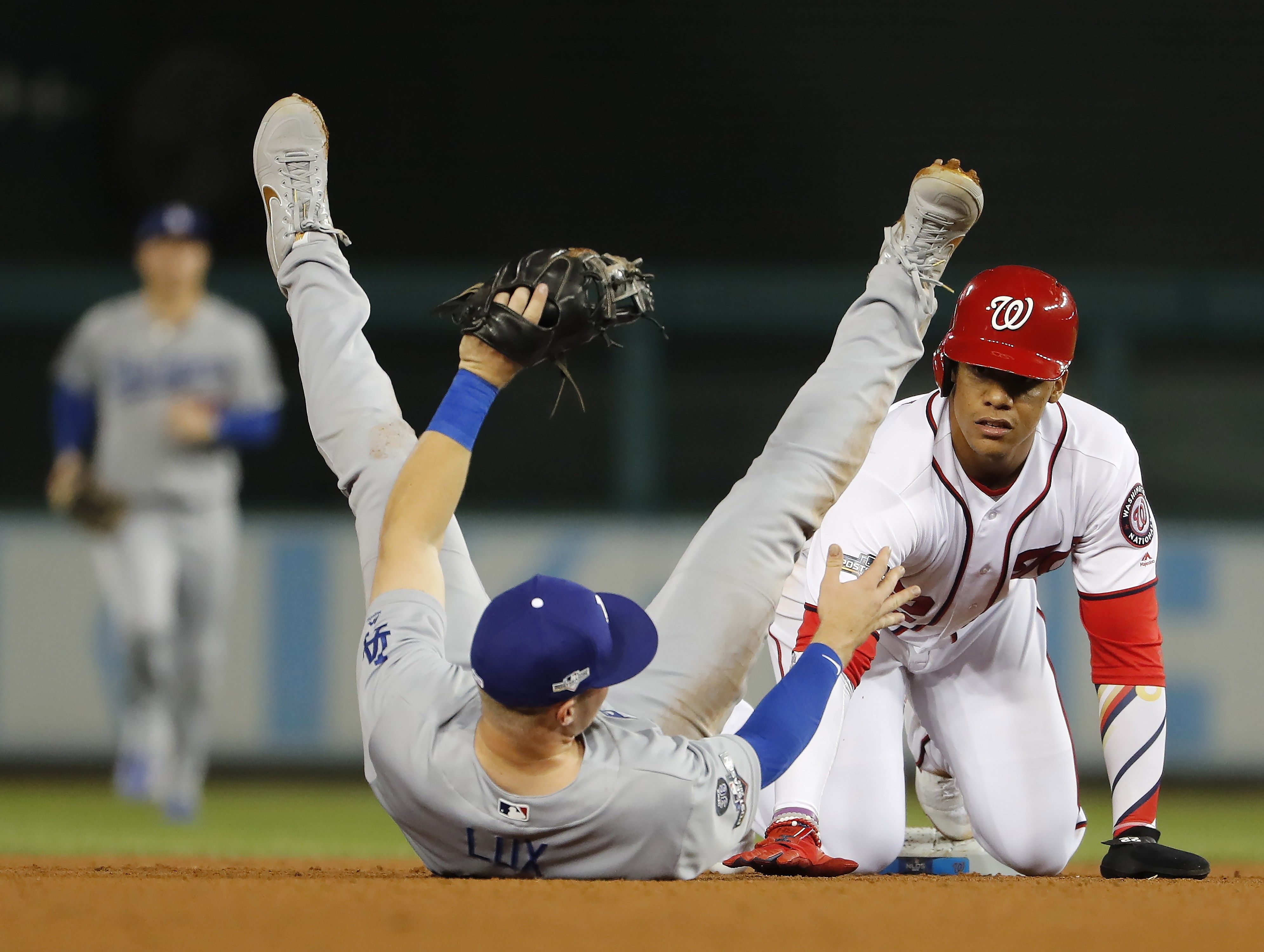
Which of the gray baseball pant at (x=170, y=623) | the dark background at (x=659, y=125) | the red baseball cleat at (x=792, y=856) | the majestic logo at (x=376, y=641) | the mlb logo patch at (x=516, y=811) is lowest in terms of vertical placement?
the gray baseball pant at (x=170, y=623)

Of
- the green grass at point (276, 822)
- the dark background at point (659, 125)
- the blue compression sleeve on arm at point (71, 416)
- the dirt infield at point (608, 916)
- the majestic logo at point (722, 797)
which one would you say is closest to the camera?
the dirt infield at point (608, 916)

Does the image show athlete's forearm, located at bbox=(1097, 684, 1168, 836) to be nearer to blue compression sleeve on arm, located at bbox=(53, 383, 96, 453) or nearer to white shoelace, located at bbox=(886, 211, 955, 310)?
white shoelace, located at bbox=(886, 211, 955, 310)

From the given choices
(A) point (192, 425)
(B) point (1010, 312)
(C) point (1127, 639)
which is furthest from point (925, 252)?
(A) point (192, 425)

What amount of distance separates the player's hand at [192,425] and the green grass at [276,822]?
4.89ft

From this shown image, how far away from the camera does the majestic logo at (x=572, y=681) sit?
8.93 feet

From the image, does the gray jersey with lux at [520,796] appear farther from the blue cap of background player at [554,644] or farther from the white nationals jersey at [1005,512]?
the white nationals jersey at [1005,512]

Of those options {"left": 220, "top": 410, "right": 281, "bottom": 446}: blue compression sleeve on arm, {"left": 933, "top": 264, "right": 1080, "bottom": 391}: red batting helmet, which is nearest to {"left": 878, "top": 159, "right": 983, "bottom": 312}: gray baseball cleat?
{"left": 933, "top": 264, "right": 1080, "bottom": 391}: red batting helmet

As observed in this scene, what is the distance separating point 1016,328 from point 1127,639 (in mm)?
786

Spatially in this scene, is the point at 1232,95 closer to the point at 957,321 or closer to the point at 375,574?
the point at 957,321

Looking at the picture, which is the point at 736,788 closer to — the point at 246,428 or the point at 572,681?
the point at 572,681

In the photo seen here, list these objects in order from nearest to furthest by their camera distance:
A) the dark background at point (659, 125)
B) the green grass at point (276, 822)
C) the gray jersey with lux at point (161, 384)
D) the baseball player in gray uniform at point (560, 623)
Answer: the baseball player in gray uniform at point (560, 623) < the green grass at point (276, 822) < the gray jersey with lux at point (161, 384) < the dark background at point (659, 125)

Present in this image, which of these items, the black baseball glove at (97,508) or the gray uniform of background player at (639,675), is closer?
the gray uniform of background player at (639,675)

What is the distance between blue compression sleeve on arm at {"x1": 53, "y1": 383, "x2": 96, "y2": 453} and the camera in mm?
6906

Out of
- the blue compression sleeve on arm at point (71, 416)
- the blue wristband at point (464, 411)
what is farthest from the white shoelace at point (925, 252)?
the blue compression sleeve on arm at point (71, 416)
